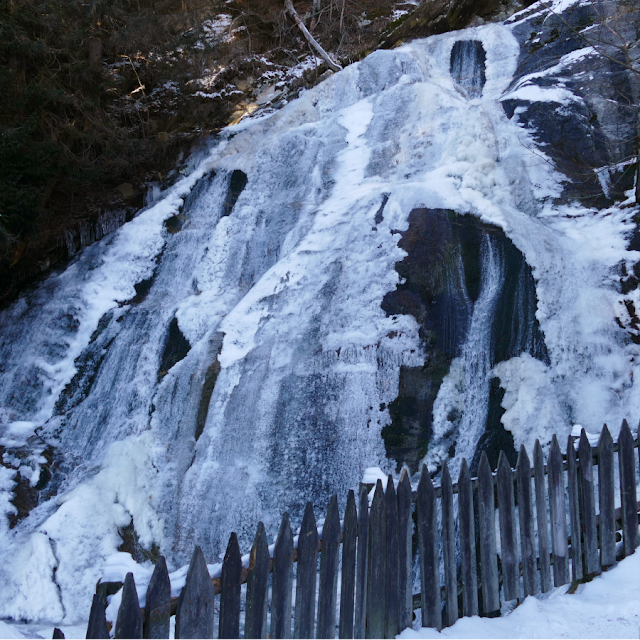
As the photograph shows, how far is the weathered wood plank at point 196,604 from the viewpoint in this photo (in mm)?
2508

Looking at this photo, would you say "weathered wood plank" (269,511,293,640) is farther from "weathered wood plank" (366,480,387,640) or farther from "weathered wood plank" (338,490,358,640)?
"weathered wood plank" (366,480,387,640)

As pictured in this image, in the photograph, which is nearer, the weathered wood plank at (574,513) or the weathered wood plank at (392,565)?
the weathered wood plank at (392,565)

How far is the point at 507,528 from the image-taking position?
359cm

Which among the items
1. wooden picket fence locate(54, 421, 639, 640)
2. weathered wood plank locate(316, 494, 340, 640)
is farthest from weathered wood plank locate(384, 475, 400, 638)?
weathered wood plank locate(316, 494, 340, 640)

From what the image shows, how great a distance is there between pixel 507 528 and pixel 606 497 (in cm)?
83

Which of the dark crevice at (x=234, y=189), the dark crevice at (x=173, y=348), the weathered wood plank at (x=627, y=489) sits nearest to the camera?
the weathered wood plank at (x=627, y=489)

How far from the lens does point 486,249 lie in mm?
7168

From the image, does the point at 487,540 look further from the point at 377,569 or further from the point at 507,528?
the point at 377,569

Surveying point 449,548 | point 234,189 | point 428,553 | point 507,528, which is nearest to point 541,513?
point 507,528

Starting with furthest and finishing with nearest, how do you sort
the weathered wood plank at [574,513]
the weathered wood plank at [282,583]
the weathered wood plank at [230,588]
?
1. the weathered wood plank at [574,513]
2. the weathered wood plank at [282,583]
3. the weathered wood plank at [230,588]

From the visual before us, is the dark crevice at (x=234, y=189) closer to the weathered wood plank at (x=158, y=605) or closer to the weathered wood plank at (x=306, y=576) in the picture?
the weathered wood plank at (x=306, y=576)

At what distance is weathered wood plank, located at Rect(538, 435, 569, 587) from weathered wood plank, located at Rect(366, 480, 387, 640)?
1.25 metres

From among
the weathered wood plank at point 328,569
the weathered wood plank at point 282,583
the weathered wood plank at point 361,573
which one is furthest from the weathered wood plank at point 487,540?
the weathered wood plank at point 282,583

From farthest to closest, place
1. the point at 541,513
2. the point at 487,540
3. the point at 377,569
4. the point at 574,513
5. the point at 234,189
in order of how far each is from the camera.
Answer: the point at 234,189 < the point at 574,513 < the point at 541,513 < the point at 487,540 < the point at 377,569
